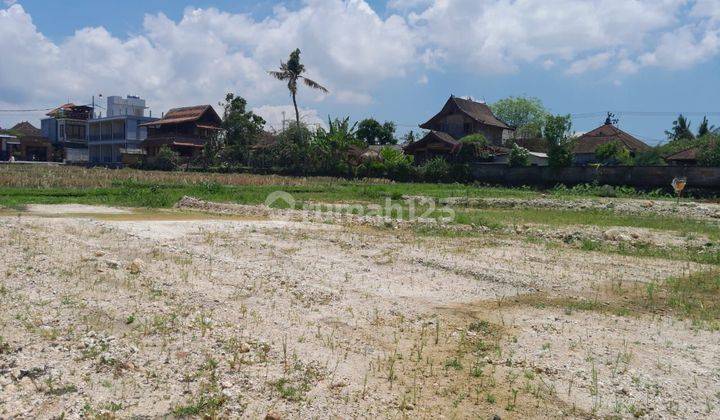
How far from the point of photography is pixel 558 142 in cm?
3712

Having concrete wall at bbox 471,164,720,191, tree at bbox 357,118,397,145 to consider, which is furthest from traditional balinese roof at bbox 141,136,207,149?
concrete wall at bbox 471,164,720,191

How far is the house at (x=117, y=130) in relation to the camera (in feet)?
226

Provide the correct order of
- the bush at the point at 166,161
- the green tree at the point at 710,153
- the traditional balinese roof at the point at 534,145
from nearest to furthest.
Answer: the green tree at the point at 710,153 → the traditional balinese roof at the point at 534,145 → the bush at the point at 166,161

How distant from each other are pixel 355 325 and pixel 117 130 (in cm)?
7030

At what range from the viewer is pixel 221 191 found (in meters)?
29.7

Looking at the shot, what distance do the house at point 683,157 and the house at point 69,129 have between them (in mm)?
66414

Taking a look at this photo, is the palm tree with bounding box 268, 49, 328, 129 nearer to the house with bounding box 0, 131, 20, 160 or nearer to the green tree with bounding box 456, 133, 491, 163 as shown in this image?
the green tree with bounding box 456, 133, 491, 163

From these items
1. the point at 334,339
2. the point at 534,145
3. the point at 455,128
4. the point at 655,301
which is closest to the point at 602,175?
the point at 455,128

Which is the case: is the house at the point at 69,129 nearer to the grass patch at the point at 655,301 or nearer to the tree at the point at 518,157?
the tree at the point at 518,157

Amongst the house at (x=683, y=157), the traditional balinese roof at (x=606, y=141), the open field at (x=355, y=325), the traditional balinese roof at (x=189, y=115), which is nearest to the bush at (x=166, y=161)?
the traditional balinese roof at (x=189, y=115)

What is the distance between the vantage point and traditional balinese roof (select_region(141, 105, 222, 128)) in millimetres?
60844

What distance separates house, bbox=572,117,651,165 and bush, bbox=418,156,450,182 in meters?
11.4

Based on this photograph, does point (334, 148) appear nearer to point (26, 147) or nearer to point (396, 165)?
point (396, 165)

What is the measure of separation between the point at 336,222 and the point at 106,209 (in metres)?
9.55
